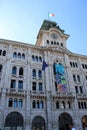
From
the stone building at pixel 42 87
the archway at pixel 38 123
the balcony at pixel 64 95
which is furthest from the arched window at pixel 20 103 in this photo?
the balcony at pixel 64 95

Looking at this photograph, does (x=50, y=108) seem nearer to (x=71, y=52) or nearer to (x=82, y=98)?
(x=82, y=98)

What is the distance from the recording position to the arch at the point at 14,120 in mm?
26656

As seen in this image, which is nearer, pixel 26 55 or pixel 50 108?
pixel 50 108

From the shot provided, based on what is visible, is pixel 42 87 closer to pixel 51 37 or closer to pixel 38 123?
pixel 38 123

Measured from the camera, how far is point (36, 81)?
3366 centimetres

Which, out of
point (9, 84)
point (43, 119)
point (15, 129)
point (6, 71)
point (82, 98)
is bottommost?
point (15, 129)

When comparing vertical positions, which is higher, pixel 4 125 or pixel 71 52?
pixel 71 52

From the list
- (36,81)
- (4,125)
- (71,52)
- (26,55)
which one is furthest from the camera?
(71,52)

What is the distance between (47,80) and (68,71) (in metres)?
7.74

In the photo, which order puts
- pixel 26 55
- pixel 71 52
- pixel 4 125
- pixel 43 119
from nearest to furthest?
pixel 4 125 → pixel 43 119 → pixel 26 55 → pixel 71 52

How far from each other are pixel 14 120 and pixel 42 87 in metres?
10.2

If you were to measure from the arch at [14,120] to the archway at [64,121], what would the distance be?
9059 millimetres

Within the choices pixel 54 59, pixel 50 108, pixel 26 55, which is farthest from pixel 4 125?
pixel 54 59

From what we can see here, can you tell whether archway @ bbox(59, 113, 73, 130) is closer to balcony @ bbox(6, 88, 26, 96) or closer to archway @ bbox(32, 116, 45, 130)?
archway @ bbox(32, 116, 45, 130)
